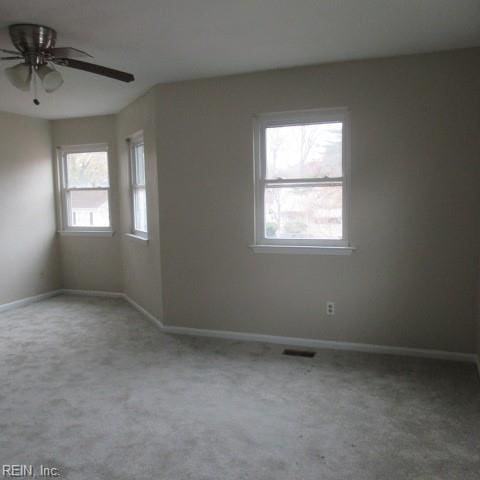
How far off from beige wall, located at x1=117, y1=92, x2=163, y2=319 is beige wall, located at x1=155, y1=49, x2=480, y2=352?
0.55ft

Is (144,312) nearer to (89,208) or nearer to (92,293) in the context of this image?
(92,293)

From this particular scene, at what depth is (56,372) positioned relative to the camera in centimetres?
362

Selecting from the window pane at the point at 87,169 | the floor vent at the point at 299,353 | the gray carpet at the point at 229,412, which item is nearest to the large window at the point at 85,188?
the window pane at the point at 87,169

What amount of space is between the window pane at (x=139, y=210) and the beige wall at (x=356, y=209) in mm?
918

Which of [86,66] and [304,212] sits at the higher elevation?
[86,66]

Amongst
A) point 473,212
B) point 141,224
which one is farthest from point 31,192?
point 473,212

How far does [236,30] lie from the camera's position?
298 centimetres

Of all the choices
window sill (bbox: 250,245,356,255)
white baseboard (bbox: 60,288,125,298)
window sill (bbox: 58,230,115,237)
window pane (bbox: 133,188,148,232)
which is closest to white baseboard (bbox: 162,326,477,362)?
window sill (bbox: 250,245,356,255)

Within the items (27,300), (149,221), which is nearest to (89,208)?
(27,300)

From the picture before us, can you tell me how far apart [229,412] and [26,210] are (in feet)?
13.9

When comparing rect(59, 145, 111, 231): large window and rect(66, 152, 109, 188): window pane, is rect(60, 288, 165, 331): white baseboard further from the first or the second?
rect(66, 152, 109, 188): window pane

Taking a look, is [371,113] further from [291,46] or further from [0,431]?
[0,431]

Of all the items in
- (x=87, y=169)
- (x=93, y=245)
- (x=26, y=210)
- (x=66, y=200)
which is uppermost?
(x=87, y=169)

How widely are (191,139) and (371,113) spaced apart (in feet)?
5.36
